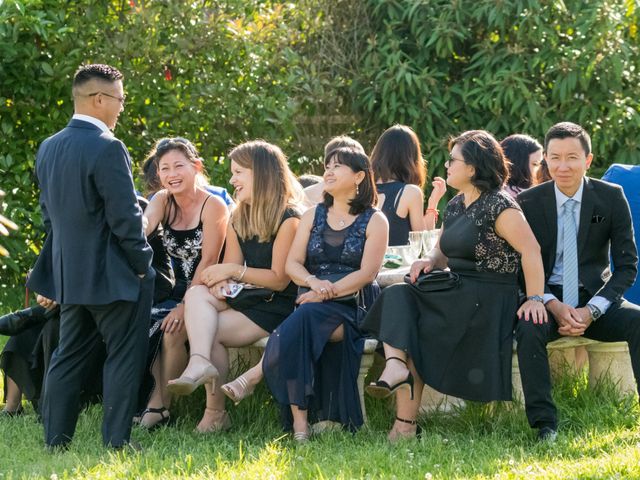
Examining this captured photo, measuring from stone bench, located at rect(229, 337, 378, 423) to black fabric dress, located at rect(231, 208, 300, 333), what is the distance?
120 millimetres

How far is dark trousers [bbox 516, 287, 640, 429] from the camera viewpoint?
17.4ft

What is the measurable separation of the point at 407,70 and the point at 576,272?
4294 millimetres

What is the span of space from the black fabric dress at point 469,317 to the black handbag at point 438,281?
0.03 meters

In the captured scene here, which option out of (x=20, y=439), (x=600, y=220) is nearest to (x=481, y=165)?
(x=600, y=220)

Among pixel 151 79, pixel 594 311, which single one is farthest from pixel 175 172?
pixel 151 79

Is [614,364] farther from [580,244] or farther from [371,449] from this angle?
[371,449]

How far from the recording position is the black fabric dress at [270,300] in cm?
605

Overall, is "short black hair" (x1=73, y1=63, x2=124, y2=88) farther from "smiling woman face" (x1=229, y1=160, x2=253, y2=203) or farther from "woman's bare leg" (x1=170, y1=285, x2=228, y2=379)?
"woman's bare leg" (x1=170, y1=285, x2=228, y2=379)

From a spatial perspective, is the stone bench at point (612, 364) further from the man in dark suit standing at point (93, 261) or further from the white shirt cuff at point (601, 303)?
the man in dark suit standing at point (93, 261)

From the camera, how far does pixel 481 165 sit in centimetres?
564

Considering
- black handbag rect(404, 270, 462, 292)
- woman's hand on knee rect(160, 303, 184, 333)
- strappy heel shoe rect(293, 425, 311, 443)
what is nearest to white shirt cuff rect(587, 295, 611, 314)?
black handbag rect(404, 270, 462, 292)

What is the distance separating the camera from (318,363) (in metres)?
5.80

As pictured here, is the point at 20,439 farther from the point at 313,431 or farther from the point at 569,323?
the point at 569,323

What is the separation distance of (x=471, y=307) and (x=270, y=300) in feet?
3.96
